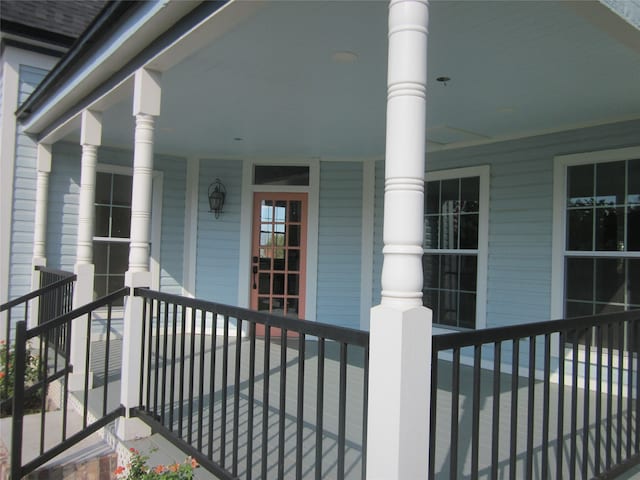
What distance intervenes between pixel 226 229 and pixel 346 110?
A: 293cm

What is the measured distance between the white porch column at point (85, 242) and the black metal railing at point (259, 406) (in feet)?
3.26

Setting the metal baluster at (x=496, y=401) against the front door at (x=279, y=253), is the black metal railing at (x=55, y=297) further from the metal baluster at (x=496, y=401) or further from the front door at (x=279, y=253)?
the metal baluster at (x=496, y=401)

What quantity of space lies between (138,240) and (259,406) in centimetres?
150

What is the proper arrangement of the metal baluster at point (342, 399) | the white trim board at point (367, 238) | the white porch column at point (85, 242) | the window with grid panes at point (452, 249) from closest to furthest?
1. the metal baluster at point (342, 399)
2. the white porch column at point (85, 242)
3. the window with grid panes at point (452, 249)
4. the white trim board at point (367, 238)

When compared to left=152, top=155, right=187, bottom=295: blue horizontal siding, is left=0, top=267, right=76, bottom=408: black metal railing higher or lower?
lower

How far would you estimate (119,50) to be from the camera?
3230 millimetres

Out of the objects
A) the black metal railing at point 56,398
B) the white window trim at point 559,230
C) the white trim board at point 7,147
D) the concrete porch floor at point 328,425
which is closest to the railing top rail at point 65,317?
the black metal railing at point 56,398

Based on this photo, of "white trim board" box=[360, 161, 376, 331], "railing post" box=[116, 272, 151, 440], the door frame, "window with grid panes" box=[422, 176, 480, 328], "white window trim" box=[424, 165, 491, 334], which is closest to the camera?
"railing post" box=[116, 272, 151, 440]

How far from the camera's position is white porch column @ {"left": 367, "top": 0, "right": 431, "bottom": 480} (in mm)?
1510

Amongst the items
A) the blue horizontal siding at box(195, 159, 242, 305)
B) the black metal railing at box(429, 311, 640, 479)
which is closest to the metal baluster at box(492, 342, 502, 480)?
the black metal railing at box(429, 311, 640, 479)

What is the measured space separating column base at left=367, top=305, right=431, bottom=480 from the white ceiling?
5.46 ft

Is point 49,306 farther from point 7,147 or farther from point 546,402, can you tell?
point 546,402

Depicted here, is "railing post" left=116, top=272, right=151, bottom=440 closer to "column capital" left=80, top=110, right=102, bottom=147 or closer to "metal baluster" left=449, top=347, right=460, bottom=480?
"column capital" left=80, top=110, right=102, bottom=147

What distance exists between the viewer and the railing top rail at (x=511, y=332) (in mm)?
1670
